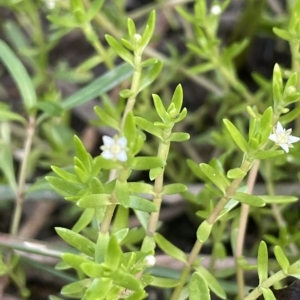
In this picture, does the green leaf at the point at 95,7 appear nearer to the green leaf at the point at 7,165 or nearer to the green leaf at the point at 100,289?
the green leaf at the point at 7,165

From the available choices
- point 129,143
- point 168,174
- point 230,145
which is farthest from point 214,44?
point 129,143

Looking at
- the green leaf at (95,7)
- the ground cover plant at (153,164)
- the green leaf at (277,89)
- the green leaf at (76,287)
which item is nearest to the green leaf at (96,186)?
the ground cover plant at (153,164)

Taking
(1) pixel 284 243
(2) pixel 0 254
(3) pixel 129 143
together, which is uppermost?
(3) pixel 129 143

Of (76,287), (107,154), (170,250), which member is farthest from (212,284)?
(107,154)

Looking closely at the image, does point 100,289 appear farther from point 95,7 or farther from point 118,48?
point 95,7

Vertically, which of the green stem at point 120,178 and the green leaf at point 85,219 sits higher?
the green stem at point 120,178

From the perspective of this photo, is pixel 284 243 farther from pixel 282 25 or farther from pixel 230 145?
pixel 282 25

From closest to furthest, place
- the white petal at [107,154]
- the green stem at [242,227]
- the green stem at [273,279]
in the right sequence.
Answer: the white petal at [107,154], the green stem at [273,279], the green stem at [242,227]

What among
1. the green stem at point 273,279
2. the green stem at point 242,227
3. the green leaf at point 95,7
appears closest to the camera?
the green stem at point 273,279

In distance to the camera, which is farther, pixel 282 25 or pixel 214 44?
pixel 282 25
